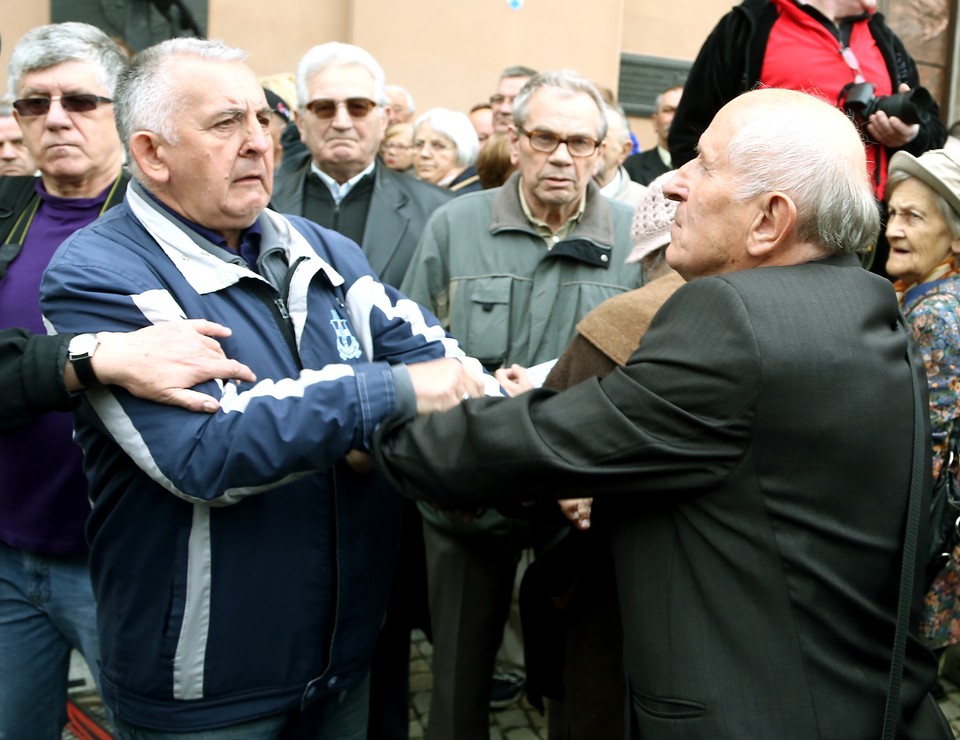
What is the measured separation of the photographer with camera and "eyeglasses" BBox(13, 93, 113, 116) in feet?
6.86

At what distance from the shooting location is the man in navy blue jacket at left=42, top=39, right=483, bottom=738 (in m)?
1.93

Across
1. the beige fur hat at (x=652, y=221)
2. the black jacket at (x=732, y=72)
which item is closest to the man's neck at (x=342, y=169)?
the black jacket at (x=732, y=72)

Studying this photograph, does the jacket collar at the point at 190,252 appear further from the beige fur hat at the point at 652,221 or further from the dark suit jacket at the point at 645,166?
the dark suit jacket at the point at 645,166

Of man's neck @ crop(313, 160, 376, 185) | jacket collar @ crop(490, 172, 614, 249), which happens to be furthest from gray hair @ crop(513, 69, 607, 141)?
man's neck @ crop(313, 160, 376, 185)

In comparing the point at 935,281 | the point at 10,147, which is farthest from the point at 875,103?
the point at 10,147

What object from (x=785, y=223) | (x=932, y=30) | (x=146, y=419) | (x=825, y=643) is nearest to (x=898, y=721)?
(x=825, y=643)

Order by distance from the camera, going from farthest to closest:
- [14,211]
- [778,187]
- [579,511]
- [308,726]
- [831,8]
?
1. [831,8]
2. [14,211]
3. [308,726]
4. [579,511]
5. [778,187]

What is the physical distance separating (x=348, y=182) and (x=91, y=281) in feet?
8.10

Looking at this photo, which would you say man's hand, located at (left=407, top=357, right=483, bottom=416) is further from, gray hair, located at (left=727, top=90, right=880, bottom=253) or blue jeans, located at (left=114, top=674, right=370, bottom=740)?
blue jeans, located at (left=114, top=674, right=370, bottom=740)

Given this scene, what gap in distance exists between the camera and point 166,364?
1.91m

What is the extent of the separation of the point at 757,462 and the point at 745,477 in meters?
0.03

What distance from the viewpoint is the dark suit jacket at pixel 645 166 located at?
259 inches

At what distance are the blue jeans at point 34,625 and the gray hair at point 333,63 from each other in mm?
2379

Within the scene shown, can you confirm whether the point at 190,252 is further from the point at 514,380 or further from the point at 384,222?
the point at 384,222
